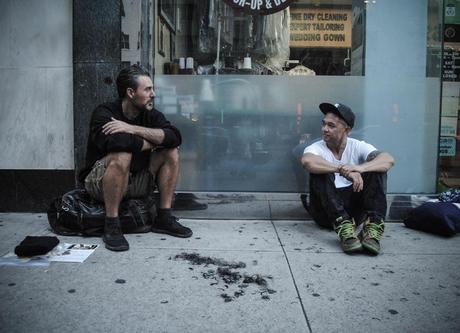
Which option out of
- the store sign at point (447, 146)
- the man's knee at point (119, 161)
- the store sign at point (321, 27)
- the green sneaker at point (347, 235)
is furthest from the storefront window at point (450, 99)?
the man's knee at point (119, 161)

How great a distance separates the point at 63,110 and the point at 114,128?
1.38 m

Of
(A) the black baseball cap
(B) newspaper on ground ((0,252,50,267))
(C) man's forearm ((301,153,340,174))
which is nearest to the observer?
(B) newspaper on ground ((0,252,50,267))

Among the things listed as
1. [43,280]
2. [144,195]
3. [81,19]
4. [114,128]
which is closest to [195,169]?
[144,195]

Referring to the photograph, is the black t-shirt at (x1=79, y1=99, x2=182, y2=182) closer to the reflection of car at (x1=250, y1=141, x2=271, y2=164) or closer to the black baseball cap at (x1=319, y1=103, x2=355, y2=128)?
the reflection of car at (x1=250, y1=141, x2=271, y2=164)

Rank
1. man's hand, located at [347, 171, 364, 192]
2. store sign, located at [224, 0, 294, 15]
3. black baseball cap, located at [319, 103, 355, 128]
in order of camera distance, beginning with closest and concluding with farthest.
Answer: man's hand, located at [347, 171, 364, 192], black baseball cap, located at [319, 103, 355, 128], store sign, located at [224, 0, 294, 15]

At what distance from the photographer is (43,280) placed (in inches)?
110

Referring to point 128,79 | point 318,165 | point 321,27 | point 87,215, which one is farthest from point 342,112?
point 87,215

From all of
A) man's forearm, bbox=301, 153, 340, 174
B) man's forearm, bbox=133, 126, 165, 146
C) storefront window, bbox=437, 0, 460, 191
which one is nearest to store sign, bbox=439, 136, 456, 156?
storefront window, bbox=437, 0, 460, 191

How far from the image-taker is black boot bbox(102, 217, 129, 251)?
3453 millimetres

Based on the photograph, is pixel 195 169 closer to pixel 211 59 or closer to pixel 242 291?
pixel 211 59

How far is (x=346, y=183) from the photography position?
400 centimetres

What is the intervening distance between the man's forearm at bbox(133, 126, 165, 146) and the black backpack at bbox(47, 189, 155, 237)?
1.93ft

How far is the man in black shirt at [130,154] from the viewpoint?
3.54 meters

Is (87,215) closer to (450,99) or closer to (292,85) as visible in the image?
(292,85)
